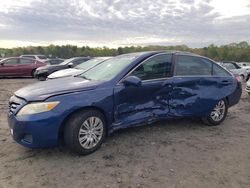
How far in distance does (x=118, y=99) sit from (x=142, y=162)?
3.46 feet

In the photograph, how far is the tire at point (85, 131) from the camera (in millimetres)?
3865

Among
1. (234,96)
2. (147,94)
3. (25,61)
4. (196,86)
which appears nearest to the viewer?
(147,94)

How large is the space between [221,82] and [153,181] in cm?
320

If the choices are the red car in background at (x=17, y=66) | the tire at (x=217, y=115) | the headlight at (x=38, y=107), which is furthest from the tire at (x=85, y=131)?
the red car in background at (x=17, y=66)

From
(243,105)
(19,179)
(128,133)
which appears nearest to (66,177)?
(19,179)

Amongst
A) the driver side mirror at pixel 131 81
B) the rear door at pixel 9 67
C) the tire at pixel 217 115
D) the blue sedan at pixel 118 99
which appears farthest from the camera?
the rear door at pixel 9 67

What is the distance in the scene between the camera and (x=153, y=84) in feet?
15.5

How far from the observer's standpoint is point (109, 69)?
4.93 m

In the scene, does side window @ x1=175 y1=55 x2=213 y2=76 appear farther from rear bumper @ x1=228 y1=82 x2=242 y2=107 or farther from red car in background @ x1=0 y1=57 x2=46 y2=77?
red car in background @ x1=0 y1=57 x2=46 y2=77

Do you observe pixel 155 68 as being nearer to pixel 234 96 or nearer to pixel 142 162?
pixel 142 162

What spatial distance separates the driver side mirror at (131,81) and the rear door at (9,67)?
551 inches

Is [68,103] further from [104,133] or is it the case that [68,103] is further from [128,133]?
[128,133]

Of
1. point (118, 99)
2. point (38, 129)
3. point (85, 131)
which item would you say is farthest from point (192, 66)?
point (38, 129)

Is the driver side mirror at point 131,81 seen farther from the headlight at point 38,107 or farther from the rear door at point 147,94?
the headlight at point 38,107
